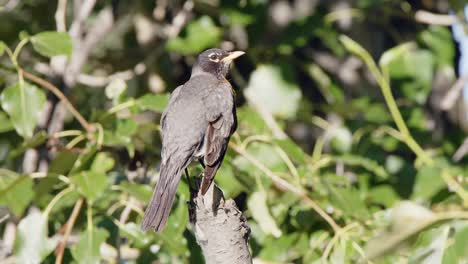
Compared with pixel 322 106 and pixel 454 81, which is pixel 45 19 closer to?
pixel 322 106

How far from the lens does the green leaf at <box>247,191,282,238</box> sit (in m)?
4.36

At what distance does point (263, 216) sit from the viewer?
436 cm

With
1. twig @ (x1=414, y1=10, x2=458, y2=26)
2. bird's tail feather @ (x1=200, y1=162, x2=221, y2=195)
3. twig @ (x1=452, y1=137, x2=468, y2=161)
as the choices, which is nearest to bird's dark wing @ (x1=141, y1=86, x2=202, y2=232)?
bird's tail feather @ (x1=200, y1=162, x2=221, y2=195)

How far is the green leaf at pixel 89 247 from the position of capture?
4.21 m

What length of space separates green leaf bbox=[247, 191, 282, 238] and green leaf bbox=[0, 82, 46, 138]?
1.08 metres

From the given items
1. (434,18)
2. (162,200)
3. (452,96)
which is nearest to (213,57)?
(162,200)

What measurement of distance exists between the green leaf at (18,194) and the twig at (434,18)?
2909 millimetres

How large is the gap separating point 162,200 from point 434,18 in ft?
9.18

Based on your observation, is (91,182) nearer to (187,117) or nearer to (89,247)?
(89,247)

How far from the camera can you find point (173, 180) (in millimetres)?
4051

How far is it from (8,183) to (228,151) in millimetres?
1032

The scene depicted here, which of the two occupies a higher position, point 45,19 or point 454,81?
point 45,19

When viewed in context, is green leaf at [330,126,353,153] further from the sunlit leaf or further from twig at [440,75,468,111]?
the sunlit leaf

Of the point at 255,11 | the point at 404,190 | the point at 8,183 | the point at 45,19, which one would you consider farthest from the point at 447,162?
the point at 45,19
